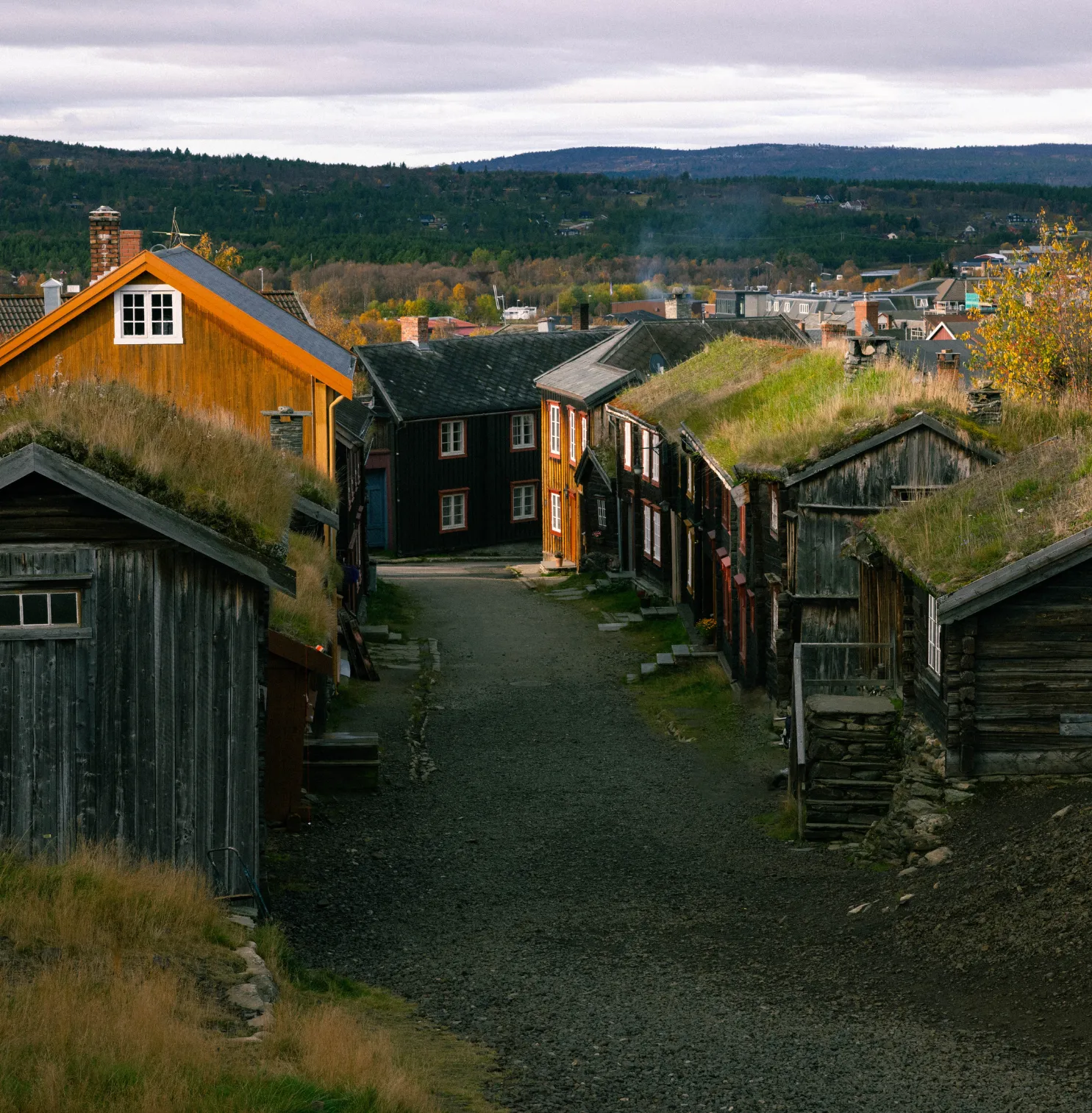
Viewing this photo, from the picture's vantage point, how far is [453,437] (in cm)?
5381

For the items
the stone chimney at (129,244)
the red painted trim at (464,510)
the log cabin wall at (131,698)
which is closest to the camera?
the log cabin wall at (131,698)

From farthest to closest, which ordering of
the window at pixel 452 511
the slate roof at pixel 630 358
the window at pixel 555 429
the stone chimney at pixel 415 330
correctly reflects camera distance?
the stone chimney at pixel 415 330
the window at pixel 452 511
the window at pixel 555 429
the slate roof at pixel 630 358

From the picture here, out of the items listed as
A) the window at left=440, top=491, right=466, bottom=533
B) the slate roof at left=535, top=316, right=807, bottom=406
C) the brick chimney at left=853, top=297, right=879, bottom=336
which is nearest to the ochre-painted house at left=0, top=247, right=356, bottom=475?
the slate roof at left=535, top=316, right=807, bottom=406

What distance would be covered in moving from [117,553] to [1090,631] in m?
10.6

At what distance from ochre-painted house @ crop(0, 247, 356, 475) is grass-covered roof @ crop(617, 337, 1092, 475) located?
25.2ft

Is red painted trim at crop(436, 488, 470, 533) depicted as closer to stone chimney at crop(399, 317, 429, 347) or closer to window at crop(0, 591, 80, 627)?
stone chimney at crop(399, 317, 429, 347)

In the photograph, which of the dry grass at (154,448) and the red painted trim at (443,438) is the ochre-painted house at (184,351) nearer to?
the dry grass at (154,448)

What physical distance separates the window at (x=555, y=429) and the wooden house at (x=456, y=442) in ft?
16.7

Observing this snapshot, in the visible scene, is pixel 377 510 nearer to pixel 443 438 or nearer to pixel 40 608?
pixel 443 438

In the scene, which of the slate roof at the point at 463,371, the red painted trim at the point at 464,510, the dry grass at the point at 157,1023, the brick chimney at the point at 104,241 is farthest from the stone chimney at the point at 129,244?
the dry grass at the point at 157,1023

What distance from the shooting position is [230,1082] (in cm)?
911

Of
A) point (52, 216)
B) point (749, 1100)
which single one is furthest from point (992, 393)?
point (52, 216)

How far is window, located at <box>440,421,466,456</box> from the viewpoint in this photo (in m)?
53.5

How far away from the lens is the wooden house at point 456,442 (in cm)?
5250
